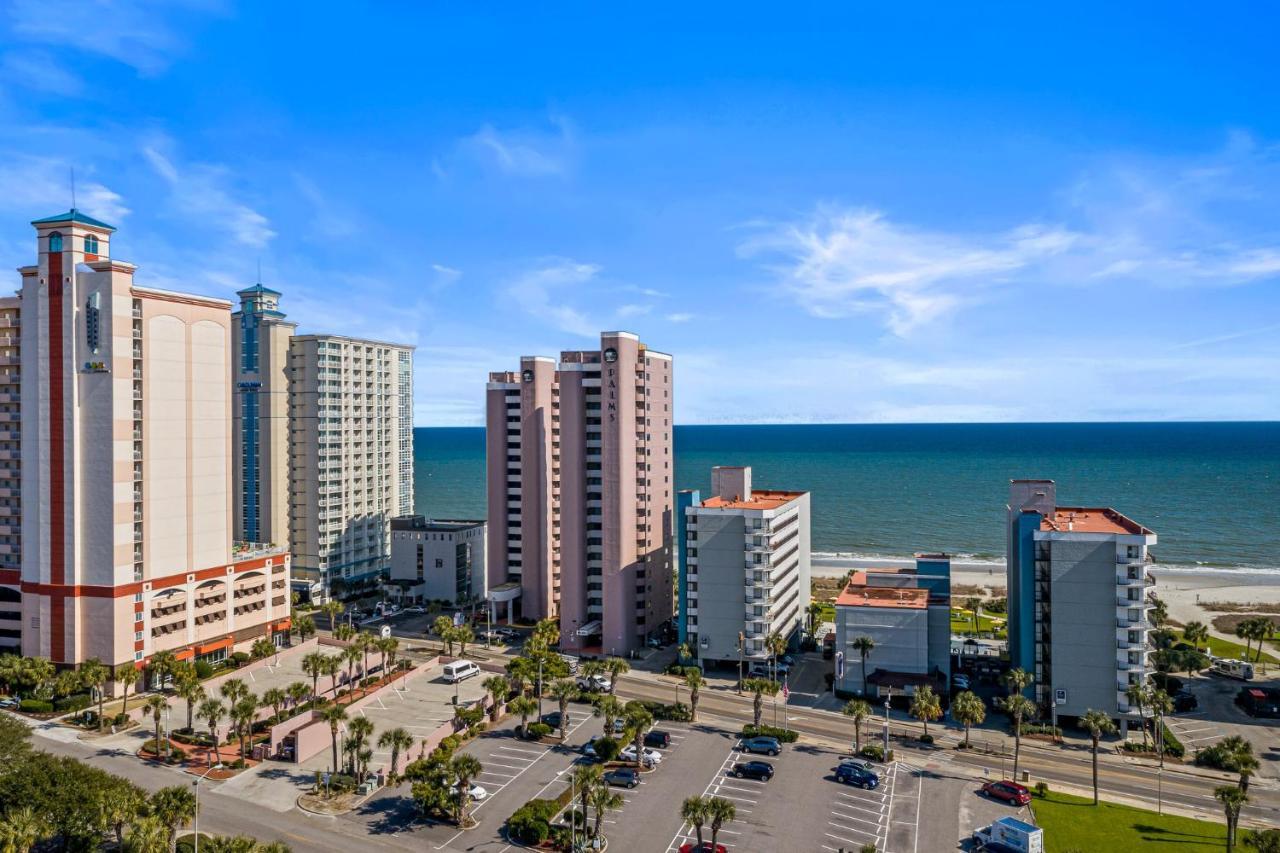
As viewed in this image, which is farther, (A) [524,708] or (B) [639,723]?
(A) [524,708]

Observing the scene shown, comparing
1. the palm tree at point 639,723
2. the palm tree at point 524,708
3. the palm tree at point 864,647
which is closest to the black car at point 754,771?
the palm tree at point 639,723

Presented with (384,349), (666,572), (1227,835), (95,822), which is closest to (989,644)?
(666,572)

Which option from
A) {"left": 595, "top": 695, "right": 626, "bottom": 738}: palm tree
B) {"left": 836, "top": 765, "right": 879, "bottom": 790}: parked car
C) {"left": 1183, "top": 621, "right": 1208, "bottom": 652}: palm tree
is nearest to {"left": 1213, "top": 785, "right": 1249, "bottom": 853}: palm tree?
{"left": 836, "top": 765, "right": 879, "bottom": 790}: parked car

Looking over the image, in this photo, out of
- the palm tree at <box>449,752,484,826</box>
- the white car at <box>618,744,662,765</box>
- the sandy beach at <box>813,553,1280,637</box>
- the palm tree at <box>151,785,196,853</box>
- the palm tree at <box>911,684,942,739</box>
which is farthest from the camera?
the sandy beach at <box>813,553,1280,637</box>

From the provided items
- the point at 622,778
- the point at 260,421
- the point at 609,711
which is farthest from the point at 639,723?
the point at 260,421

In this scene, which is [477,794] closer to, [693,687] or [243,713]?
[243,713]

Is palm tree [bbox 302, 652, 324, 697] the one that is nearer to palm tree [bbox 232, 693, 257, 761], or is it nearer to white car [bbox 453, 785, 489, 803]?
palm tree [bbox 232, 693, 257, 761]

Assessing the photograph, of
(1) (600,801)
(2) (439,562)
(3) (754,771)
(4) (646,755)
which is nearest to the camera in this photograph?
(1) (600,801)

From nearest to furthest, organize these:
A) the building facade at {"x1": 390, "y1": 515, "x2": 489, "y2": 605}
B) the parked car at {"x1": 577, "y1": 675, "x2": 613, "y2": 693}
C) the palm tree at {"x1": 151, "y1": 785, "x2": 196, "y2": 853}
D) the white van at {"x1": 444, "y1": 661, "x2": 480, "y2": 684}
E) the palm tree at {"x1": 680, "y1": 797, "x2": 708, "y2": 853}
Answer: the palm tree at {"x1": 151, "y1": 785, "x2": 196, "y2": 853} → the palm tree at {"x1": 680, "y1": 797, "x2": 708, "y2": 853} → the parked car at {"x1": 577, "y1": 675, "x2": 613, "y2": 693} → the white van at {"x1": 444, "y1": 661, "x2": 480, "y2": 684} → the building facade at {"x1": 390, "y1": 515, "x2": 489, "y2": 605}
